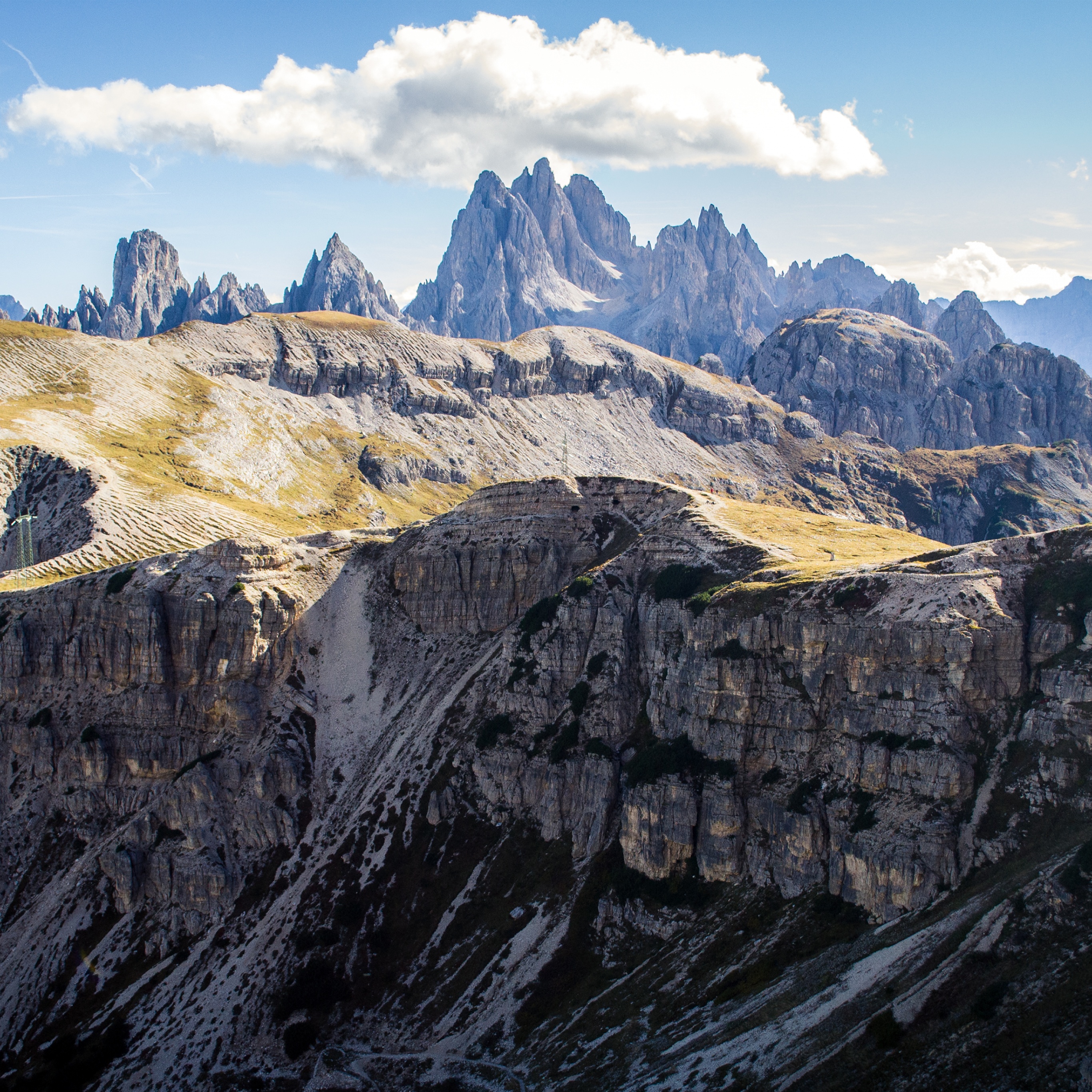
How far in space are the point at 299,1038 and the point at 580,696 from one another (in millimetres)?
48374

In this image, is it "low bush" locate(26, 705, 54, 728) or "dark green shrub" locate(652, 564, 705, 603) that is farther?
"low bush" locate(26, 705, 54, 728)

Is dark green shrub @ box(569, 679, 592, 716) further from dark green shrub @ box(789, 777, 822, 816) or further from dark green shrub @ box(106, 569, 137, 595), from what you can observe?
dark green shrub @ box(106, 569, 137, 595)

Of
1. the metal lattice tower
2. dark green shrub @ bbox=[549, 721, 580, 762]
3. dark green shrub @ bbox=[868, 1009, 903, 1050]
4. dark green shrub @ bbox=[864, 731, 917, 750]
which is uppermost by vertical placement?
the metal lattice tower

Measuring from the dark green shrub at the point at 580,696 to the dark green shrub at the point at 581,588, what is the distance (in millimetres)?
11810

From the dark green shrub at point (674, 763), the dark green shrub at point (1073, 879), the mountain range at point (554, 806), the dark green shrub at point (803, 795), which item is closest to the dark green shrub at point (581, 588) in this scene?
the mountain range at point (554, 806)

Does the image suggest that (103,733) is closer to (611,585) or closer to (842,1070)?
(611,585)

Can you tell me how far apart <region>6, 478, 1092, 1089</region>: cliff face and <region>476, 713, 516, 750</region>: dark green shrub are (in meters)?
0.35

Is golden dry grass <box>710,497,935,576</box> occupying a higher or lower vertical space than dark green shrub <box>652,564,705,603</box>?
higher

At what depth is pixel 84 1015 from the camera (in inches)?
3920

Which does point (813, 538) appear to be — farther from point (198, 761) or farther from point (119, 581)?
point (119, 581)

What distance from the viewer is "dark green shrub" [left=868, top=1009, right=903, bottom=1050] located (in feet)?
197

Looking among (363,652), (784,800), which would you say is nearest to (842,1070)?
(784,800)

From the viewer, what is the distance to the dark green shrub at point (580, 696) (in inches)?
4402

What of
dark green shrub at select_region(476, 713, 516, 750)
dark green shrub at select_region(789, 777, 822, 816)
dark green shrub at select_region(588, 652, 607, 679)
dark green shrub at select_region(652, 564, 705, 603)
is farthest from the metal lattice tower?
dark green shrub at select_region(789, 777, 822, 816)
